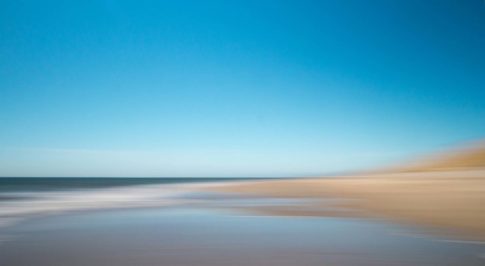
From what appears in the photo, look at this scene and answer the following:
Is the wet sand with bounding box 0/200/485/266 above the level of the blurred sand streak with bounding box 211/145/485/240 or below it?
below

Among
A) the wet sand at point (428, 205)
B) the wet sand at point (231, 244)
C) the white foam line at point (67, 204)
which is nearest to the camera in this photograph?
the wet sand at point (231, 244)

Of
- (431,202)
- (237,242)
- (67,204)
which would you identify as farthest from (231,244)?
(67,204)

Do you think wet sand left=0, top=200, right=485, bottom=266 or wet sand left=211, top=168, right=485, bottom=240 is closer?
wet sand left=0, top=200, right=485, bottom=266

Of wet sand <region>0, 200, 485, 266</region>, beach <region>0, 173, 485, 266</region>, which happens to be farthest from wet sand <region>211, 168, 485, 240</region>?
wet sand <region>0, 200, 485, 266</region>

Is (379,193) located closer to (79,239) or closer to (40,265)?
(79,239)

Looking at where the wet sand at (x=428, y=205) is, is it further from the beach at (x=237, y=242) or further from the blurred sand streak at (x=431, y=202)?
the beach at (x=237, y=242)

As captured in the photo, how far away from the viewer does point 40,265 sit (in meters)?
6.66

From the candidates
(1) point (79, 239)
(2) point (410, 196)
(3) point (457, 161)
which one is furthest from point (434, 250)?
(3) point (457, 161)

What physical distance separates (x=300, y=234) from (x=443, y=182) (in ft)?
36.7

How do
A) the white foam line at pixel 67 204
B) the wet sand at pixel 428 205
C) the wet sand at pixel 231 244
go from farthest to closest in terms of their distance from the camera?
1. the white foam line at pixel 67 204
2. the wet sand at pixel 428 205
3. the wet sand at pixel 231 244

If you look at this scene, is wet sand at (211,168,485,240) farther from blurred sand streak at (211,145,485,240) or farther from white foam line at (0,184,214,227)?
white foam line at (0,184,214,227)

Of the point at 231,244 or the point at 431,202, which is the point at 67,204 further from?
the point at 431,202

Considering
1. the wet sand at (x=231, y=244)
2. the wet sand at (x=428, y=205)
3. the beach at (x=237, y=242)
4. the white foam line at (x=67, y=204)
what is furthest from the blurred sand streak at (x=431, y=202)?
the white foam line at (x=67, y=204)

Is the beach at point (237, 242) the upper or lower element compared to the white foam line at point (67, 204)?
lower
